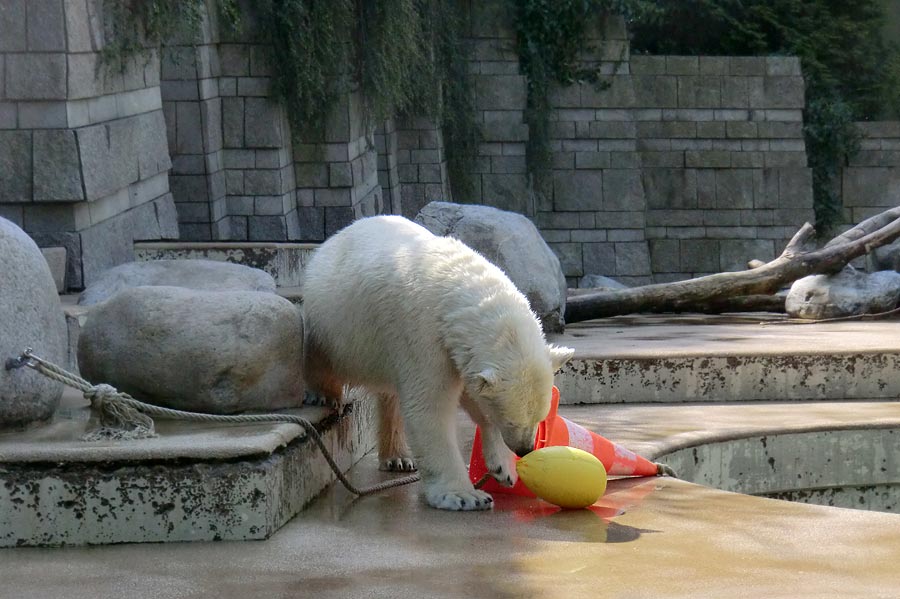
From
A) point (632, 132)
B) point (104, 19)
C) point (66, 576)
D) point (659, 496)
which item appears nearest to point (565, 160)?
point (632, 132)

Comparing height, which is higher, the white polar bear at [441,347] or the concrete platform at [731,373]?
the white polar bear at [441,347]

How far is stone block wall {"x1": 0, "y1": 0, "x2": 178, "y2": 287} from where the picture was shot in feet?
20.9

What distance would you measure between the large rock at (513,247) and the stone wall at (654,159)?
21.2ft

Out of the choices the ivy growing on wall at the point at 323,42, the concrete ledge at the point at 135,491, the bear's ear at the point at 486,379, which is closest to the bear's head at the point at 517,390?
the bear's ear at the point at 486,379

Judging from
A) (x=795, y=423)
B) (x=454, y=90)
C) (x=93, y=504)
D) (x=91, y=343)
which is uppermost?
(x=454, y=90)

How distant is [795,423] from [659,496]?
1.67 meters

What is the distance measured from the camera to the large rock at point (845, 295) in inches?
345

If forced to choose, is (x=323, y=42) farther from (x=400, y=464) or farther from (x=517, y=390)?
(x=517, y=390)

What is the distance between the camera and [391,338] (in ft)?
12.3

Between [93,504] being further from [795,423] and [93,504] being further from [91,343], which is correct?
[795,423]

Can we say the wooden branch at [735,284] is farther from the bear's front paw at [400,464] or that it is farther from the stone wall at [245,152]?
the bear's front paw at [400,464]

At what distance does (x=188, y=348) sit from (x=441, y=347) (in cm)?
79

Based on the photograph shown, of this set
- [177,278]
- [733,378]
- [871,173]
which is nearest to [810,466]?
[733,378]

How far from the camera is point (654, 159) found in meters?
15.0
